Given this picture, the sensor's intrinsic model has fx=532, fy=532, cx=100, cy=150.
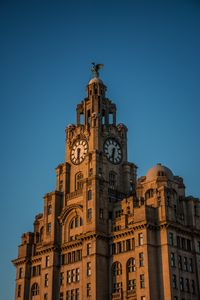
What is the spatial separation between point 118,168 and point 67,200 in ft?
43.8

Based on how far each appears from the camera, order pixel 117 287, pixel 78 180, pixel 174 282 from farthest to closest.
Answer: pixel 78 180
pixel 117 287
pixel 174 282

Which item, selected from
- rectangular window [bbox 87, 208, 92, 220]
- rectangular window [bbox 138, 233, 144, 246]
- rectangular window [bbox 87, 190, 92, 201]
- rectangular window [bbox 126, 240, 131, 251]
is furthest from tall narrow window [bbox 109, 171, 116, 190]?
rectangular window [bbox 138, 233, 144, 246]

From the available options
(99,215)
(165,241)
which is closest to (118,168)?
(99,215)

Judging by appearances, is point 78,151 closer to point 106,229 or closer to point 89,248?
point 106,229

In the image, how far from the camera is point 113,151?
11944 centimetres

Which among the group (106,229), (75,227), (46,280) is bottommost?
(46,280)

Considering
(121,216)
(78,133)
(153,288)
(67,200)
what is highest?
(78,133)

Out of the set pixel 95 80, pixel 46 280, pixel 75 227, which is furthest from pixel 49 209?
pixel 95 80

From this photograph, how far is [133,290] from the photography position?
Answer: 9731 cm

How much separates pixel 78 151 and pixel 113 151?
26.0 feet

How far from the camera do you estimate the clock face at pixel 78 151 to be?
118m

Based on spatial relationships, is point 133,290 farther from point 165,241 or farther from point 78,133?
point 78,133

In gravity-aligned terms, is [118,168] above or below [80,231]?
above

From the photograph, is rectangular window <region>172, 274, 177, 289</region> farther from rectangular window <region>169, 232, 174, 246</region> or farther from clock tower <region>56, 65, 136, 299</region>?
clock tower <region>56, 65, 136, 299</region>
